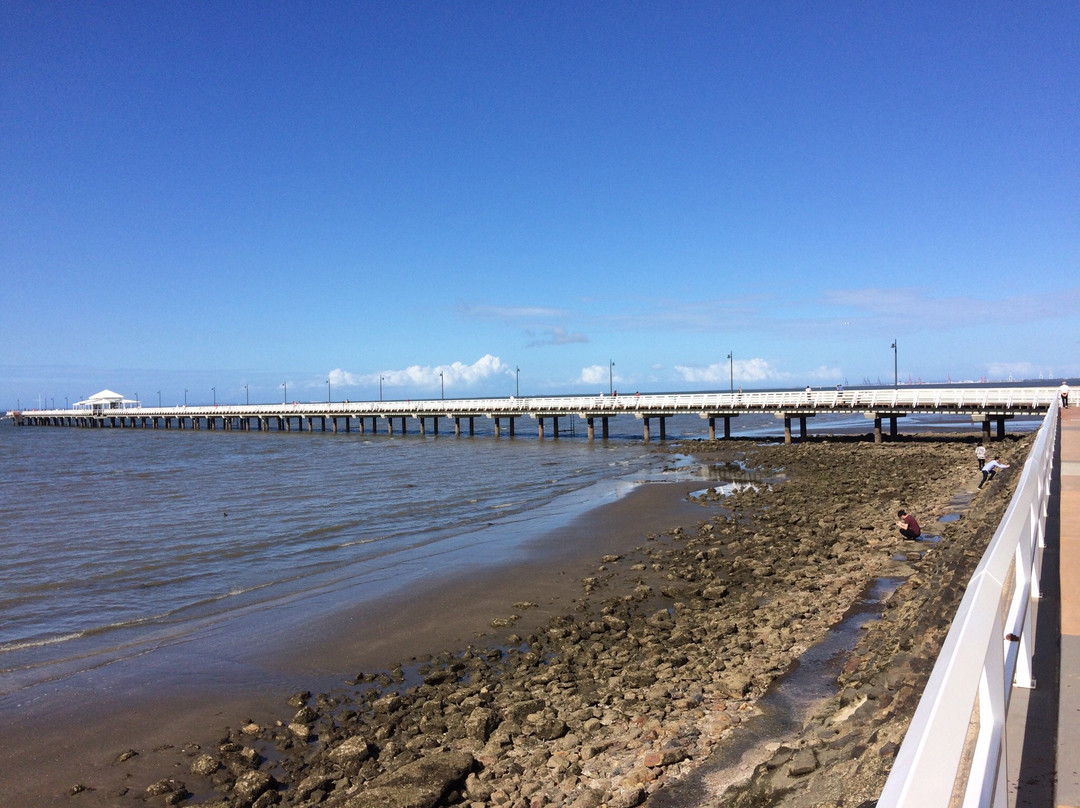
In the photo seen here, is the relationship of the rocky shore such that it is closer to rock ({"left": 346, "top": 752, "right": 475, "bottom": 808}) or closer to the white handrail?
rock ({"left": 346, "top": 752, "right": 475, "bottom": 808})

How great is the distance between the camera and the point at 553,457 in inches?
1748

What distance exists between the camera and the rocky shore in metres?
6.56

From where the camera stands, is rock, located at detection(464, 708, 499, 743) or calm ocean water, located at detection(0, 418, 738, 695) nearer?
rock, located at detection(464, 708, 499, 743)

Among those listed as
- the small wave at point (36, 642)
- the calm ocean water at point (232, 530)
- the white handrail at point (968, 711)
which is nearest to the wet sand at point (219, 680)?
the calm ocean water at point (232, 530)

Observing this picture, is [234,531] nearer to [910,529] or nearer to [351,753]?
[351,753]

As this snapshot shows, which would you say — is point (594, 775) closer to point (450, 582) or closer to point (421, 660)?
point (421, 660)

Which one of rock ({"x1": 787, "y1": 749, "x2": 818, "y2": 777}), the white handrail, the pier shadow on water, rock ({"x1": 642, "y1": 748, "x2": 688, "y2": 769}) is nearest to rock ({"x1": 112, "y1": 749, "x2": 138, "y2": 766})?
rock ({"x1": 642, "y1": 748, "x2": 688, "y2": 769})

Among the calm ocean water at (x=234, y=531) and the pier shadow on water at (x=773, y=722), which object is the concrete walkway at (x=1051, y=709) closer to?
the pier shadow on water at (x=773, y=722)

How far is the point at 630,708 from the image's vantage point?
841 cm

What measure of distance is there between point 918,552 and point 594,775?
10.5 meters

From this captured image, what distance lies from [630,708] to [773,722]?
153 centimetres

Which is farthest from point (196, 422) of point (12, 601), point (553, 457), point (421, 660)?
point (421, 660)

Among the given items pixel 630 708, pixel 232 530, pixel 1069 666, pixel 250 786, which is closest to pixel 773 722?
pixel 630 708

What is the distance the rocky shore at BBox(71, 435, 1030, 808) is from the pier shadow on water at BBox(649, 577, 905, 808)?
0.12 feet
